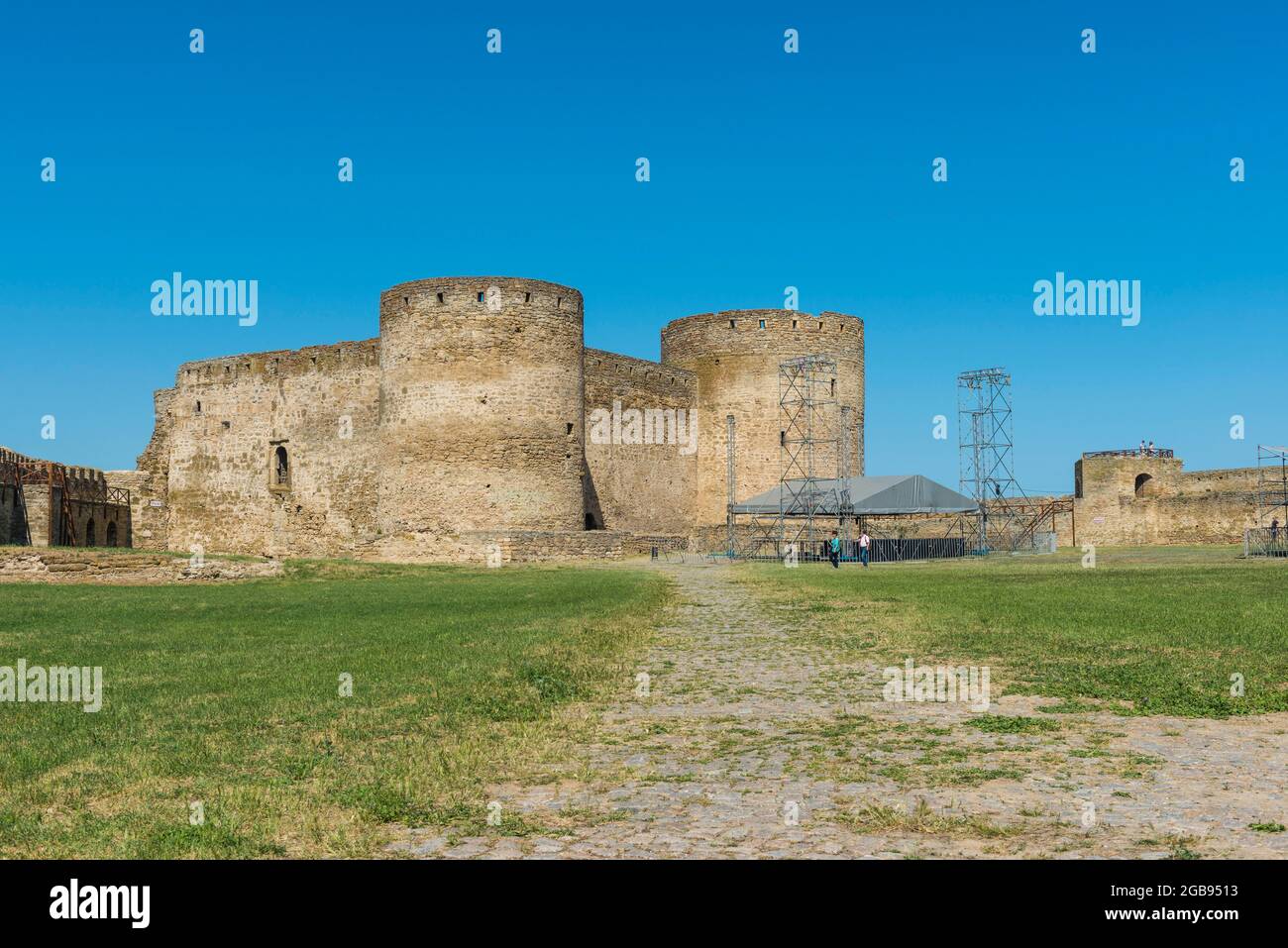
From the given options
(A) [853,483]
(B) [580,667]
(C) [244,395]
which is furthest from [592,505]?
(B) [580,667]

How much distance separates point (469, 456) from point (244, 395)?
39.9 feet

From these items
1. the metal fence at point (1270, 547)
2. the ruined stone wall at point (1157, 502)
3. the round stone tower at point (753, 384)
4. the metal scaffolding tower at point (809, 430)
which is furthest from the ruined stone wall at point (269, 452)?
the ruined stone wall at point (1157, 502)

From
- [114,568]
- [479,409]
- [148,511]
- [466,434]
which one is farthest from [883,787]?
[148,511]

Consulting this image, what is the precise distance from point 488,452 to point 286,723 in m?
27.1

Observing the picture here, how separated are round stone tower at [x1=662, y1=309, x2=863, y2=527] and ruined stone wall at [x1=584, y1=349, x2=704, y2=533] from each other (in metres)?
0.70

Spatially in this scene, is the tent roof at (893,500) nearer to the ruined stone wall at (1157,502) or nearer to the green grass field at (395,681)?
the ruined stone wall at (1157,502)

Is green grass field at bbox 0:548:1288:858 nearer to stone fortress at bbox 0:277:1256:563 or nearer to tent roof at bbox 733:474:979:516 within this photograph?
stone fortress at bbox 0:277:1256:563

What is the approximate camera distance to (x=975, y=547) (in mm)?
39375

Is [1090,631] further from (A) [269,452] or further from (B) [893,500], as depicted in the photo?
(A) [269,452]

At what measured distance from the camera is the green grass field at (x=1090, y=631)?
753cm

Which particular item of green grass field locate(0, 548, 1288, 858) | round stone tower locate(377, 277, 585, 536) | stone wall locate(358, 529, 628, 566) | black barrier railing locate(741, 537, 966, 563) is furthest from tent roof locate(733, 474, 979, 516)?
green grass field locate(0, 548, 1288, 858)

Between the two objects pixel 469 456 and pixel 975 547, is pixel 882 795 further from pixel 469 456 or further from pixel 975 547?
pixel 975 547

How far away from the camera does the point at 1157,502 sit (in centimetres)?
4591

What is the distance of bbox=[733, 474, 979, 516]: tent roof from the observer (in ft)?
117
